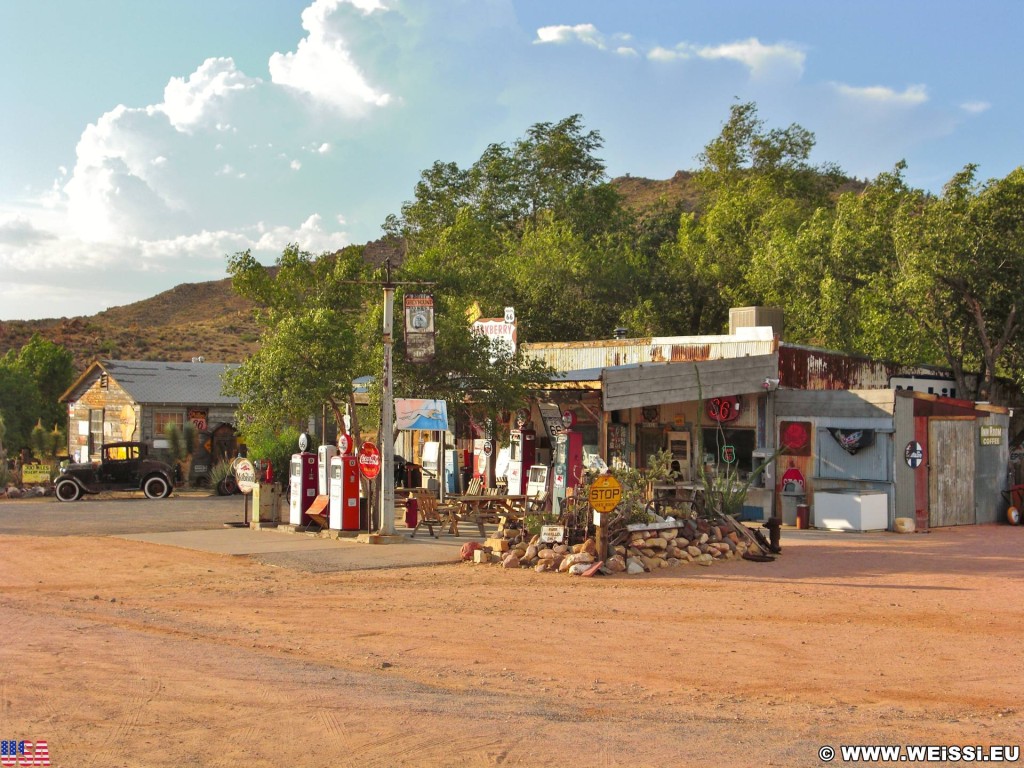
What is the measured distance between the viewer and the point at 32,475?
35.5 meters

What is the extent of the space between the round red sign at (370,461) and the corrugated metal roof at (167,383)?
51.2ft

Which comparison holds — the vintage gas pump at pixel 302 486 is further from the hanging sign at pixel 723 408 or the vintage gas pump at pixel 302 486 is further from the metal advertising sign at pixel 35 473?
the metal advertising sign at pixel 35 473

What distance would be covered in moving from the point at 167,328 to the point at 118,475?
1881 inches

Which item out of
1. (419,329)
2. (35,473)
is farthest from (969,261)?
(35,473)

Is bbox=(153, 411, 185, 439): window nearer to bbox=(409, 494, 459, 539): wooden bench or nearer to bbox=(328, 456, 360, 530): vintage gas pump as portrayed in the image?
bbox=(328, 456, 360, 530): vintage gas pump

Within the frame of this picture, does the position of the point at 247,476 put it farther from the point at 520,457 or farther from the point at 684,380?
the point at 684,380

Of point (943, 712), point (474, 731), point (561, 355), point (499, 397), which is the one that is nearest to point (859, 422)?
point (499, 397)

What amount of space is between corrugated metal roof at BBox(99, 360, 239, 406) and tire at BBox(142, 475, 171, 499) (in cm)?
Result: 445

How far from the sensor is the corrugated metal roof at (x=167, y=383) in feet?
111

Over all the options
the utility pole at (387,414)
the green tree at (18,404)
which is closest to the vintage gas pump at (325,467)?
the utility pole at (387,414)

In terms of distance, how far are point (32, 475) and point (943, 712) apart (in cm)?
3365

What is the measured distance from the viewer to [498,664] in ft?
31.0

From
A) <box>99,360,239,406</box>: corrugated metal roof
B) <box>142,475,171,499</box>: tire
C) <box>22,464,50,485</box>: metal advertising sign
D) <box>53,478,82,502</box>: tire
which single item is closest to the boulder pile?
<box>142,475,171,499</box>: tire

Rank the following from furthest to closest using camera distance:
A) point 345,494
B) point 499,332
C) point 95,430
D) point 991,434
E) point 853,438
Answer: point 95,430 → point 991,434 → point 499,332 → point 853,438 → point 345,494
